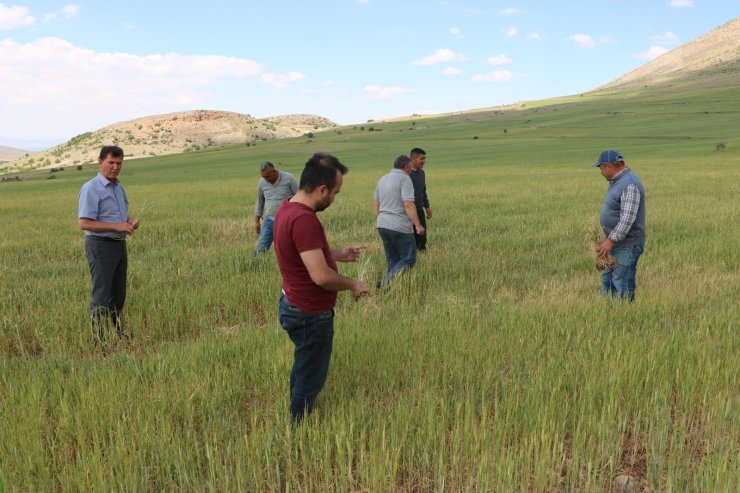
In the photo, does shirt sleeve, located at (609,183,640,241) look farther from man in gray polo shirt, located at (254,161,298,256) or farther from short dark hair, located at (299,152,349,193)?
man in gray polo shirt, located at (254,161,298,256)

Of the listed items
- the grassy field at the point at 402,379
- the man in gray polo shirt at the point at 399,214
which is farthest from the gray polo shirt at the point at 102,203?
the man in gray polo shirt at the point at 399,214

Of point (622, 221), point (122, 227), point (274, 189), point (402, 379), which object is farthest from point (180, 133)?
point (402, 379)

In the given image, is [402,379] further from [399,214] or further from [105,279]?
[399,214]

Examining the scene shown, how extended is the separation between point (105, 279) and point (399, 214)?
12.7ft

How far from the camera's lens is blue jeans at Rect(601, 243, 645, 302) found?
636 cm

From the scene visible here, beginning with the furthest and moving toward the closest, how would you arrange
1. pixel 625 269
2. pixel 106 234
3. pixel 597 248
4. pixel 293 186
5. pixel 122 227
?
1. pixel 293 186
2. pixel 597 248
3. pixel 625 269
4. pixel 106 234
5. pixel 122 227

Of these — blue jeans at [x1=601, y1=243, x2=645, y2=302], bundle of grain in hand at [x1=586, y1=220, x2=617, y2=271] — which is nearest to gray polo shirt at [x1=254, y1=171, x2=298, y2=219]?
bundle of grain in hand at [x1=586, y1=220, x2=617, y2=271]

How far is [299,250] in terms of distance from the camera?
3465mm

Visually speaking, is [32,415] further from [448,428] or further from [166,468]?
[448,428]

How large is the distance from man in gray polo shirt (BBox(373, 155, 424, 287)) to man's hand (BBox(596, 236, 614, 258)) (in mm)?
2459

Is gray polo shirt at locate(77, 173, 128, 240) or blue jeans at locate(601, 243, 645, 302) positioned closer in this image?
gray polo shirt at locate(77, 173, 128, 240)

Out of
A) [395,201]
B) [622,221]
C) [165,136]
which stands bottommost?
[622,221]

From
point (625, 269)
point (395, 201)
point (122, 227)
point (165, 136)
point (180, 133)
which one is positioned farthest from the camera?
point (180, 133)

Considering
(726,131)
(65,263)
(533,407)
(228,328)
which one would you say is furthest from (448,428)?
(726,131)
